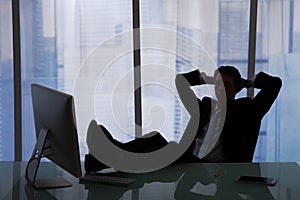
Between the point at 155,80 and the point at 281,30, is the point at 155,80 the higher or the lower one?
the lower one

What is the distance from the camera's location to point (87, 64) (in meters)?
3.78

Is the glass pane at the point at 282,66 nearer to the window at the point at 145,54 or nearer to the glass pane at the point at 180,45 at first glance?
the window at the point at 145,54

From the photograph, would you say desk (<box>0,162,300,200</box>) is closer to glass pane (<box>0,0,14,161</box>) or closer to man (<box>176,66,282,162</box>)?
man (<box>176,66,282,162</box>)

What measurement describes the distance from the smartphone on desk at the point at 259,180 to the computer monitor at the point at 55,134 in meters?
0.76

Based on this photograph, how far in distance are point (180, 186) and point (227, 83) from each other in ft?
3.16

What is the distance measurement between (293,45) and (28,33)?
2234mm

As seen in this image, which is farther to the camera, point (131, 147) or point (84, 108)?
point (84, 108)

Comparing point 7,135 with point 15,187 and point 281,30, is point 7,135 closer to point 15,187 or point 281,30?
point 15,187

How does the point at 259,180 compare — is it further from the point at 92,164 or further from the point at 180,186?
the point at 92,164

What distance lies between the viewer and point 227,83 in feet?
9.01

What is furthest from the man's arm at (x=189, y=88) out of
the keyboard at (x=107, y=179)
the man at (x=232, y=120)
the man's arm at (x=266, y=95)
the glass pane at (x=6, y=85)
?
the glass pane at (x=6, y=85)

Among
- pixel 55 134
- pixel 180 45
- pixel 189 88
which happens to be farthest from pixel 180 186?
pixel 180 45

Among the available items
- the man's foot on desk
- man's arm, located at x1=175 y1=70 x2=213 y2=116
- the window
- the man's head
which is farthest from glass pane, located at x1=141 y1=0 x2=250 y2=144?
the man's foot on desk

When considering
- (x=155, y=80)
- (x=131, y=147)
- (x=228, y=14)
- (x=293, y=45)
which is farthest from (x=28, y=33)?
(x=293, y=45)
